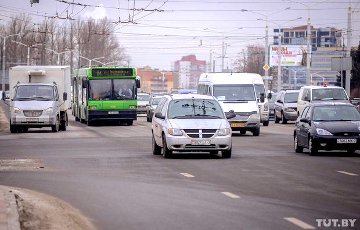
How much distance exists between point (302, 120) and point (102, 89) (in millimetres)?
25261

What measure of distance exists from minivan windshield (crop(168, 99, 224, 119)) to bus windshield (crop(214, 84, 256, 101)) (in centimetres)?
1268

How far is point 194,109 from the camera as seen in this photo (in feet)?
84.9

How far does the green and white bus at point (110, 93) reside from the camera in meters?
Answer: 51.2

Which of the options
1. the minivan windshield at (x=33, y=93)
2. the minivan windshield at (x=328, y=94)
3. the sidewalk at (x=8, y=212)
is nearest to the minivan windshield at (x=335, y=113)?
the sidewalk at (x=8, y=212)

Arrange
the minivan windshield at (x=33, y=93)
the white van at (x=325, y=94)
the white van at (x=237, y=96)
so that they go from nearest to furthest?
the white van at (x=237, y=96), the minivan windshield at (x=33, y=93), the white van at (x=325, y=94)

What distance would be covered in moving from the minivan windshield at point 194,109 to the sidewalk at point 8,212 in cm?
995

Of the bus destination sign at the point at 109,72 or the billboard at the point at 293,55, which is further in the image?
the billboard at the point at 293,55

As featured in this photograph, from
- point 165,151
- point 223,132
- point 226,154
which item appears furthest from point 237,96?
point 165,151

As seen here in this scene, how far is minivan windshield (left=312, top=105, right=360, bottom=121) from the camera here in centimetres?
2664

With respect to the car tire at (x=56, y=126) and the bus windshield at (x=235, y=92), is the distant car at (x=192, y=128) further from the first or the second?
the car tire at (x=56, y=126)

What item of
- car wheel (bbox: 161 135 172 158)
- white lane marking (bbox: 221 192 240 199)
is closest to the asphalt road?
white lane marking (bbox: 221 192 240 199)

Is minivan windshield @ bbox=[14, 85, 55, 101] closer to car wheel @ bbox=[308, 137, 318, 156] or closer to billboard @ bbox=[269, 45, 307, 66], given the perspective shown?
car wheel @ bbox=[308, 137, 318, 156]

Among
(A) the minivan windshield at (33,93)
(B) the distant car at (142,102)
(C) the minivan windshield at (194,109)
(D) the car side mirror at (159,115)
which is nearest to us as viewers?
(C) the minivan windshield at (194,109)

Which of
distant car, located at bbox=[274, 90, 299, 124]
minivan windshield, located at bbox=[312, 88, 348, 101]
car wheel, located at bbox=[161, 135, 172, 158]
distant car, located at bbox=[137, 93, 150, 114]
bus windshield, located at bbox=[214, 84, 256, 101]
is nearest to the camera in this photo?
car wheel, located at bbox=[161, 135, 172, 158]
